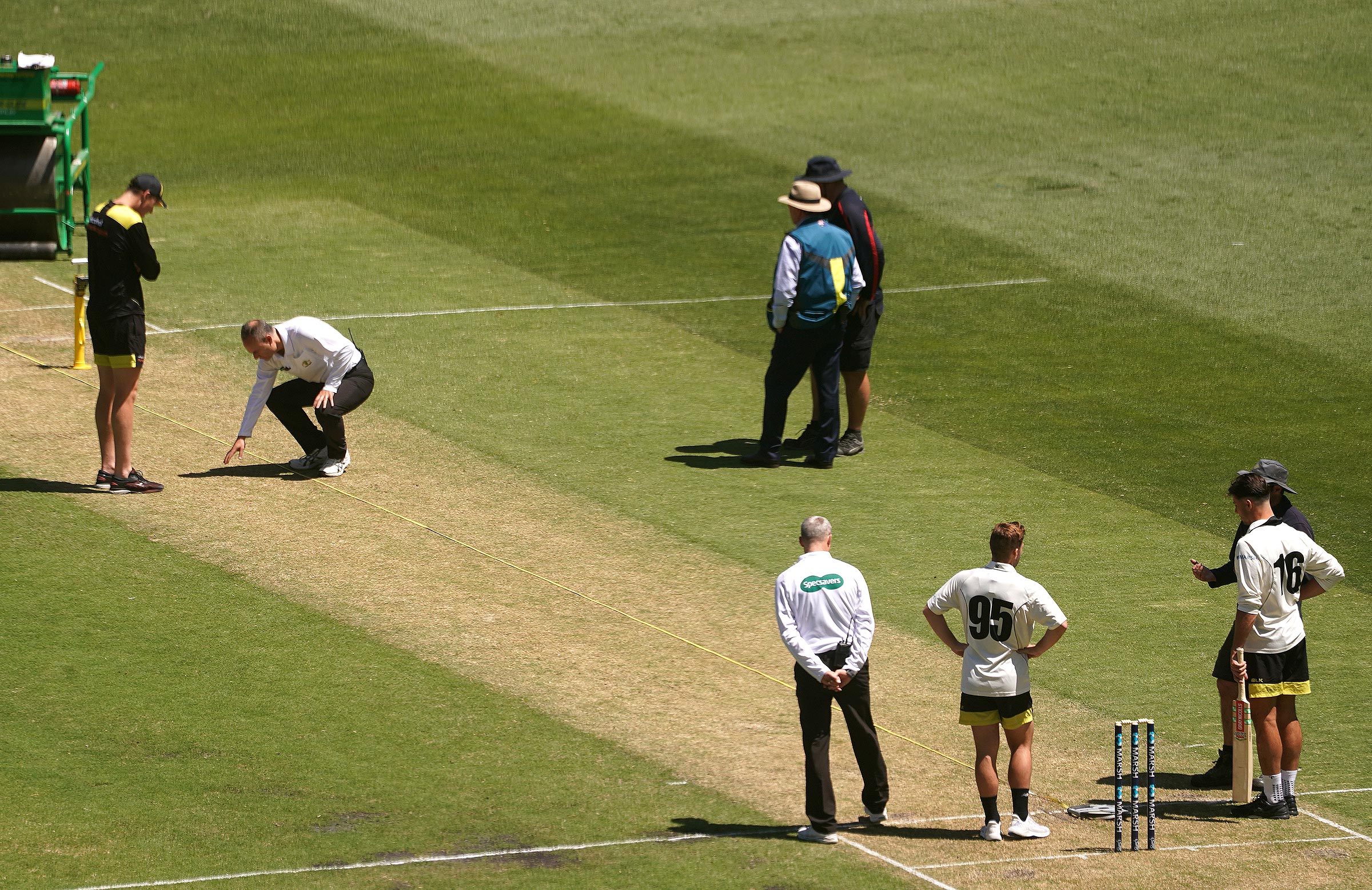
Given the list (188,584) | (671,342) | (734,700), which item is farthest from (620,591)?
(671,342)

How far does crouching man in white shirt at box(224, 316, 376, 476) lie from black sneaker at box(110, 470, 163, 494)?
63 centimetres

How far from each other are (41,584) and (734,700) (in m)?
4.82

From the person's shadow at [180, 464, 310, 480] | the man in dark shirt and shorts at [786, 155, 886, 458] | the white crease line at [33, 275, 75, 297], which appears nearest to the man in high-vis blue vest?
the man in dark shirt and shorts at [786, 155, 886, 458]

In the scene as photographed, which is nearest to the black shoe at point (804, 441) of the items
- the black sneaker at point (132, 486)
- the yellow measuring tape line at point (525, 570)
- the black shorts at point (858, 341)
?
the black shorts at point (858, 341)

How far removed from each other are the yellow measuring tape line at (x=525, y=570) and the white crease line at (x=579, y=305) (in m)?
2.31

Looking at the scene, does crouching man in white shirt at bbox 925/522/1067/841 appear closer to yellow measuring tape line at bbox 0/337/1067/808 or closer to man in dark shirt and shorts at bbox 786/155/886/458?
yellow measuring tape line at bbox 0/337/1067/808

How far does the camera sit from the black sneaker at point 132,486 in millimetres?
13969

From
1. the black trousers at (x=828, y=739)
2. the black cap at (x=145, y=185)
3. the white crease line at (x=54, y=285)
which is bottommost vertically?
the black trousers at (x=828, y=739)

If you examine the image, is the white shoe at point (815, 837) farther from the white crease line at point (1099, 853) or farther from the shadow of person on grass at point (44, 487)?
the shadow of person on grass at point (44, 487)

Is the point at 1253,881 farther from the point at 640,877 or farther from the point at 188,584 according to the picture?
the point at 188,584

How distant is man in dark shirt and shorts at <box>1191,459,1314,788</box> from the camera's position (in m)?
10.0

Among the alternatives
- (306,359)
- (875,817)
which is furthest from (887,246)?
(875,817)

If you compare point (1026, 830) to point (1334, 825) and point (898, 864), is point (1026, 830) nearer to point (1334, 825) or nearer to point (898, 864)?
point (898, 864)

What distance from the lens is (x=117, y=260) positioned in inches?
532
